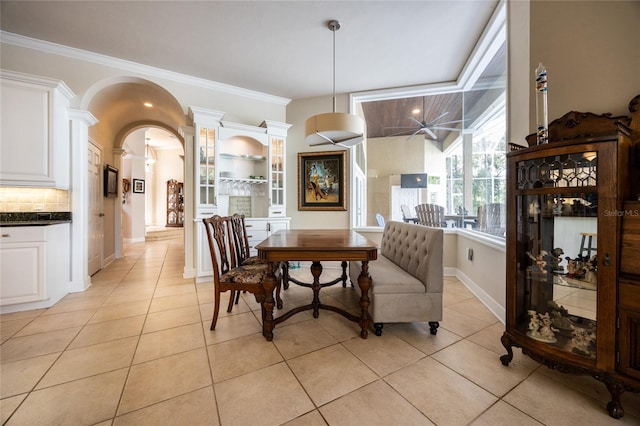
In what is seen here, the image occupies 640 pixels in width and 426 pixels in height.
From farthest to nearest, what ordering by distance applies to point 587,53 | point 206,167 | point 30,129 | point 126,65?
point 206,167, point 126,65, point 30,129, point 587,53

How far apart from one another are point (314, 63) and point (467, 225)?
10.2ft

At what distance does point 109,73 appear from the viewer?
3.18 metres

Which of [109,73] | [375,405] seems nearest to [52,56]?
[109,73]

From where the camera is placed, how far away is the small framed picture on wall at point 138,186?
6.99m

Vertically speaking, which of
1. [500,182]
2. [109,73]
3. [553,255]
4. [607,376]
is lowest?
[607,376]

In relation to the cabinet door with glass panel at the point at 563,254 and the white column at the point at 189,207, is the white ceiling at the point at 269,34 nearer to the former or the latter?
the white column at the point at 189,207

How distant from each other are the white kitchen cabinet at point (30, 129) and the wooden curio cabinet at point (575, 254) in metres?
4.40

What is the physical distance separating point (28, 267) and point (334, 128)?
3349mm

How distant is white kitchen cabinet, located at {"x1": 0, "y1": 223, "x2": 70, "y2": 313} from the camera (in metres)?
2.39

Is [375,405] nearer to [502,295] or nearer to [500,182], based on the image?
[502,295]

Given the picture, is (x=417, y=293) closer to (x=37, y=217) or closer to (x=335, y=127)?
(x=335, y=127)

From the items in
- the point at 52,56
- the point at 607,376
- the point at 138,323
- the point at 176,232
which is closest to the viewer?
the point at 607,376

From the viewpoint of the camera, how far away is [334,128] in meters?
2.29

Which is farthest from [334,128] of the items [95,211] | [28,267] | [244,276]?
[95,211]
